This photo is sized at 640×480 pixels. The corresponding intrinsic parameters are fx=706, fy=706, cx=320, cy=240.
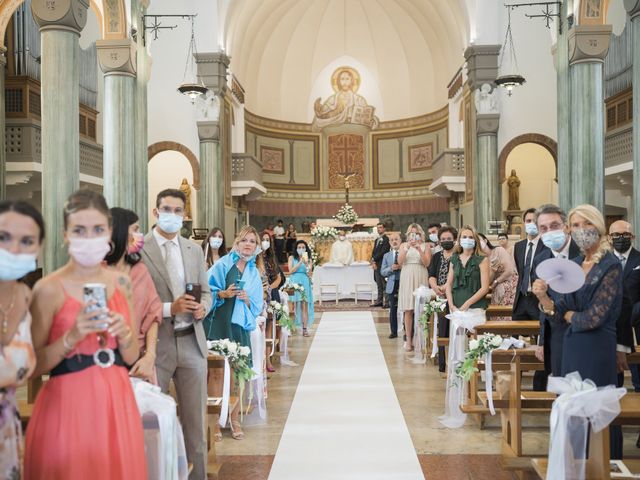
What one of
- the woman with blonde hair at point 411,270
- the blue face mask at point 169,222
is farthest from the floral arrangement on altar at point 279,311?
the blue face mask at point 169,222

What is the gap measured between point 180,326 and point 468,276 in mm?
3776

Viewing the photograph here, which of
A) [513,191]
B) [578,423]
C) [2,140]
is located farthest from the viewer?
[513,191]

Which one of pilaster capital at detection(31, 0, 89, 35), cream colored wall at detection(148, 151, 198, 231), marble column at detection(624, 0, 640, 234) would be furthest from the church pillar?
marble column at detection(624, 0, 640, 234)

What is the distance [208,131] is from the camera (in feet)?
58.4

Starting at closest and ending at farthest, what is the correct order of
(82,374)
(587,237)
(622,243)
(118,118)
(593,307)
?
(82,374) < (593,307) < (587,237) < (622,243) < (118,118)

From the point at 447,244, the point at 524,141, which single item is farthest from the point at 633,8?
the point at 524,141

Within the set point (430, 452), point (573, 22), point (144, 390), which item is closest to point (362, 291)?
point (573, 22)

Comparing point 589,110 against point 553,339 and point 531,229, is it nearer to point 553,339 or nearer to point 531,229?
point 531,229

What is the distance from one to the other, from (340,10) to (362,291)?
11220 mm

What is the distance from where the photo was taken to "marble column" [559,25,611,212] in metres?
10.1

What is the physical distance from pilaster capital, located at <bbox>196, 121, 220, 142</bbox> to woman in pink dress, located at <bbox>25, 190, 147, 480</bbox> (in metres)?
15.6

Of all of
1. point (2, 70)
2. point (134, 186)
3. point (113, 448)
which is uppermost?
point (2, 70)

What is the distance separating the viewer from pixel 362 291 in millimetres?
17359

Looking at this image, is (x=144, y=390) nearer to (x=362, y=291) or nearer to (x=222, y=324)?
(x=222, y=324)
